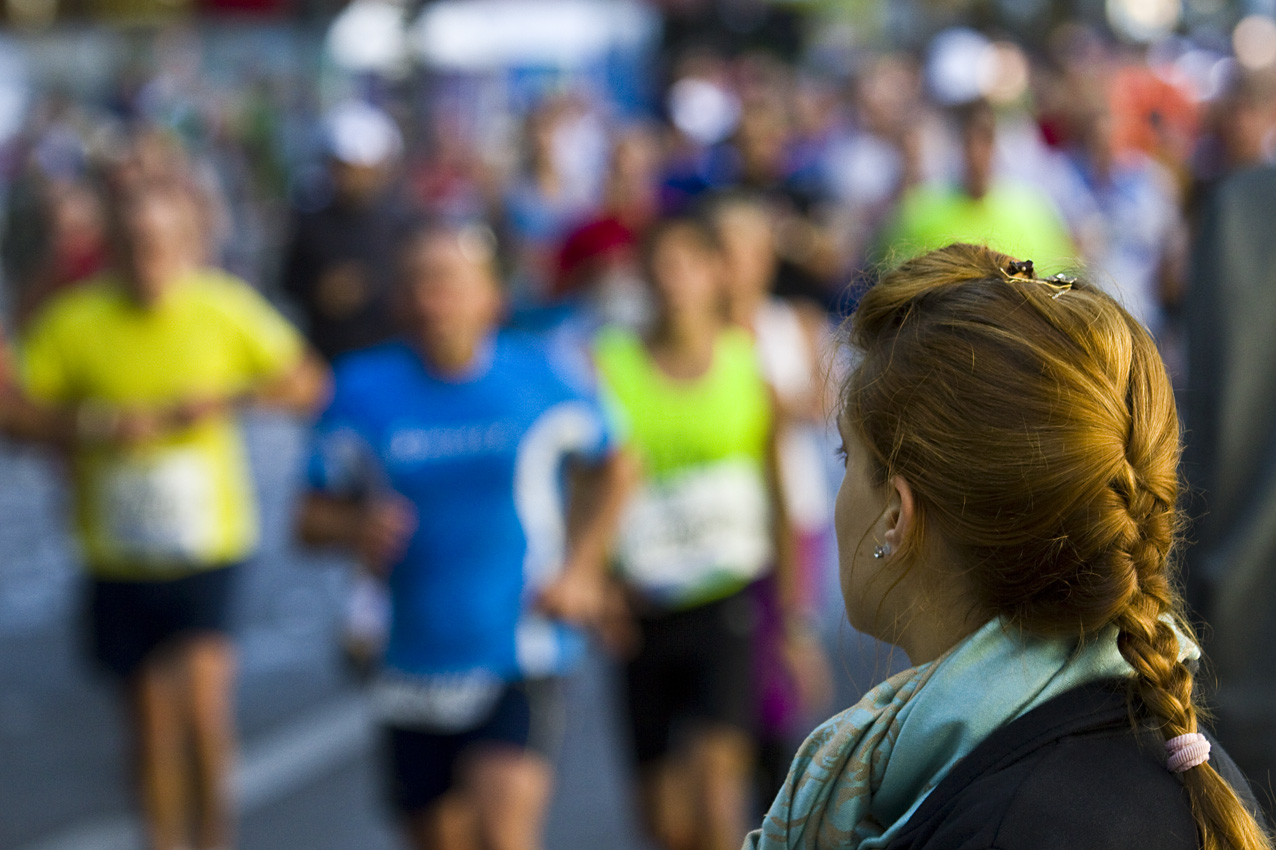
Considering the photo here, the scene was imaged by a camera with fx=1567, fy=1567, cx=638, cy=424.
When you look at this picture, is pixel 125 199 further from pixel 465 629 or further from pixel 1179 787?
pixel 1179 787

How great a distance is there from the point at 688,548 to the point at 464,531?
730mm

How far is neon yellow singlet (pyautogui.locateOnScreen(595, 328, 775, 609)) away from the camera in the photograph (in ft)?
15.2

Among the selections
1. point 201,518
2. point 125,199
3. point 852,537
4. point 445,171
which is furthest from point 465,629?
point 445,171

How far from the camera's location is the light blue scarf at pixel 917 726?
1.44 metres

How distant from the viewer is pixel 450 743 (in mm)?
4164

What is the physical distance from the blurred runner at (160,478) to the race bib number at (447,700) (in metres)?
1.27

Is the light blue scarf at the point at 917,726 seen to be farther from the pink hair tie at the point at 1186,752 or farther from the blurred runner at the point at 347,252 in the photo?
the blurred runner at the point at 347,252

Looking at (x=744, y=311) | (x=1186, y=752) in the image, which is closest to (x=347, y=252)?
(x=744, y=311)

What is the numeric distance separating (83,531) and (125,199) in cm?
117

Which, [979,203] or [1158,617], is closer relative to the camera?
[1158,617]

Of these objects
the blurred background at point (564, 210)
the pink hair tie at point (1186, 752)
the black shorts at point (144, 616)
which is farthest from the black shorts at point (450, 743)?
the pink hair tie at point (1186, 752)

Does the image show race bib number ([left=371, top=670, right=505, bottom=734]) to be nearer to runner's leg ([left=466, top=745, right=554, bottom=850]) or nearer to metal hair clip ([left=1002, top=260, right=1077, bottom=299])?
runner's leg ([left=466, top=745, right=554, bottom=850])

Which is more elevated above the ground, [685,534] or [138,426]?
[138,426]

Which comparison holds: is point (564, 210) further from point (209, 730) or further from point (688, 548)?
point (688, 548)
